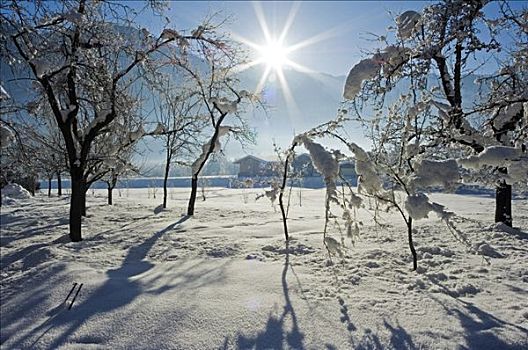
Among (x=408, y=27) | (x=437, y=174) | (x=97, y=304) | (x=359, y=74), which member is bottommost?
(x=97, y=304)

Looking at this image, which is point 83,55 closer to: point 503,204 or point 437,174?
point 437,174

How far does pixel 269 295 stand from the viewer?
3977mm

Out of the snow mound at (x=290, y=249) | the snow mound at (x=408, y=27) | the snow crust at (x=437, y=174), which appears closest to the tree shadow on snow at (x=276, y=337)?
the snow crust at (x=437, y=174)

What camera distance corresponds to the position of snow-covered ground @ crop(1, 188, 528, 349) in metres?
3.06

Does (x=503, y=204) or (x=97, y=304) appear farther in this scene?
(x=503, y=204)

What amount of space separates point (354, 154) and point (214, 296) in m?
2.40

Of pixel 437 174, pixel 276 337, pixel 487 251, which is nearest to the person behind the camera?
pixel 276 337

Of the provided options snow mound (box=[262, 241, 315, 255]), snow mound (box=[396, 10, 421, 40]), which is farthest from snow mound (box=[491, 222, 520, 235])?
snow mound (box=[396, 10, 421, 40])

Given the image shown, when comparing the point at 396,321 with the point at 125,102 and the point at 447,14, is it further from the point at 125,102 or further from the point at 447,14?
the point at 125,102

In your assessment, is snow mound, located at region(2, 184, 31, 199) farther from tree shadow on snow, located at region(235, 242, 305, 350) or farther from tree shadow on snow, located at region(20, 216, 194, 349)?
tree shadow on snow, located at region(235, 242, 305, 350)

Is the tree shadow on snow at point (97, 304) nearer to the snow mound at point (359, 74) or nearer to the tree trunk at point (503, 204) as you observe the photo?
the snow mound at point (359, 74)

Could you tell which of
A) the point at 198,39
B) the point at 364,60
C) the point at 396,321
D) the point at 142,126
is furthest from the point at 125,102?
the point at 396,321

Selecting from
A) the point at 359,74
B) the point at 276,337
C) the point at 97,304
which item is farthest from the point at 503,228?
the point at 97,304

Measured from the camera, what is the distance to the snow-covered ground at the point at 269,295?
3.06m
